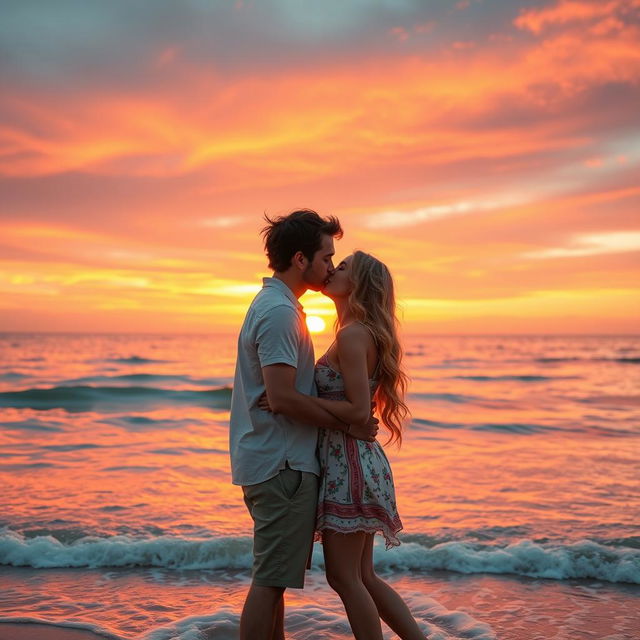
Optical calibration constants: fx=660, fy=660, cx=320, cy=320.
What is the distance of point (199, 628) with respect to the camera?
4.45 metres

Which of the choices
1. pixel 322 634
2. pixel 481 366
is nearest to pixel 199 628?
pixel 322 634

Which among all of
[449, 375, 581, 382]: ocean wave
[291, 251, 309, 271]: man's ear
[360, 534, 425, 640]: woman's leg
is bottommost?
[449, 375, 581, 382]: ocean wave

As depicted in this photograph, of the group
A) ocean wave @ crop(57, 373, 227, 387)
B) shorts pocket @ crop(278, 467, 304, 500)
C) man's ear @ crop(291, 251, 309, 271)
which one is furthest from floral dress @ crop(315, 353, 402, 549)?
ocean wave @ crop(57, 373, 227, 387)

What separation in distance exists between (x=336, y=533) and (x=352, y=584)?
26 cm

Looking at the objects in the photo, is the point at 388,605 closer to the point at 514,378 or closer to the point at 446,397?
the point at 446,397

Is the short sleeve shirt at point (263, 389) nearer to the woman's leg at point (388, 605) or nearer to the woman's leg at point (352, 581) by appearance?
the woman's leg at point (352, 581)

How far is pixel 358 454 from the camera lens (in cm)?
333

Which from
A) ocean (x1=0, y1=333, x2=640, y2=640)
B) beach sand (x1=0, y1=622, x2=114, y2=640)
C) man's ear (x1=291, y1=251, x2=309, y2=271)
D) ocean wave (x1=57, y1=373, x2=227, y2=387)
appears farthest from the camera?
ocean wave (x1=57, y1=373, x2=227, y2=387)

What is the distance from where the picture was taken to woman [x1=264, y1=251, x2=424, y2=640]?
3209mm

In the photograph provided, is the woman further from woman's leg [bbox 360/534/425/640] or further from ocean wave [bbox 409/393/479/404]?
ocean wave [bbox 409/393/479/404]

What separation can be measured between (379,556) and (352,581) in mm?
2980

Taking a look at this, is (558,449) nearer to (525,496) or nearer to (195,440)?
(525,496)

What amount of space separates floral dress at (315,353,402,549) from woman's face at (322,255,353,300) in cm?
37

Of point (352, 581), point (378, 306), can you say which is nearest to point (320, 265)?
point (378, 306)
